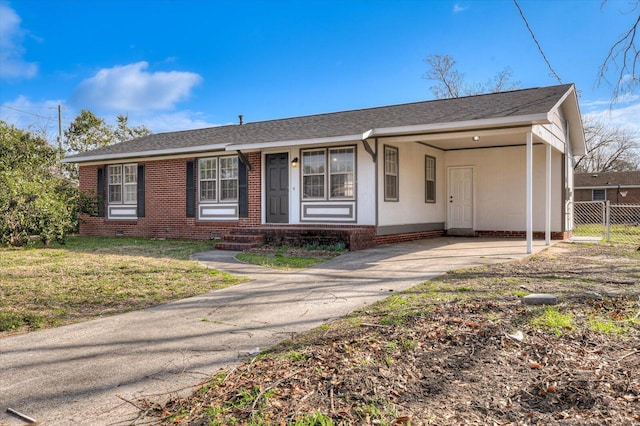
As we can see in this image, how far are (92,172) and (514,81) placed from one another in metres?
28.1

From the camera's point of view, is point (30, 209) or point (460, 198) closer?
point (30, 209)

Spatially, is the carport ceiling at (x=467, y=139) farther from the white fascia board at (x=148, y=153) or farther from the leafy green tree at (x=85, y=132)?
the leafy green tree at (x=85, y=132)

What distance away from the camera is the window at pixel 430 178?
13914mm

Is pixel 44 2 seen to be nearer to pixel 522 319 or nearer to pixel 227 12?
pixel 227 12

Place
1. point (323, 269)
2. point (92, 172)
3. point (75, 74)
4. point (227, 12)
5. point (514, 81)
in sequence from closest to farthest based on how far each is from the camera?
point (323, 269) → point (227, 12) → point (92, 172) → point (75, 74) → point (514, 81)

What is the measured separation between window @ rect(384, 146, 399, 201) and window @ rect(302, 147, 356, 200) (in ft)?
2.85

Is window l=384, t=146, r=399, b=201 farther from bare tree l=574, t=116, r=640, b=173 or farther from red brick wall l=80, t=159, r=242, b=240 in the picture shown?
A: bare tree l=574, t=116, r=640, b=173

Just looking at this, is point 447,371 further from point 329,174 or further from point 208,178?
point 208,178

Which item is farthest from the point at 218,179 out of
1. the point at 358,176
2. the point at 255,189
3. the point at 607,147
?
the point at 607,147

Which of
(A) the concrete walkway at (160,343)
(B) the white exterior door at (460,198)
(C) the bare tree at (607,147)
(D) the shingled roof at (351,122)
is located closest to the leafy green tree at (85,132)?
(D) the shingled roof at (351,122)

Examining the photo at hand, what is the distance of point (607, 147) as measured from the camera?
39.2m

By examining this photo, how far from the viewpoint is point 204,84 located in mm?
22422

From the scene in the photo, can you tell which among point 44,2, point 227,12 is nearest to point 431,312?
point 227,12

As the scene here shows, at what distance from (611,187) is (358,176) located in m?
26.6
